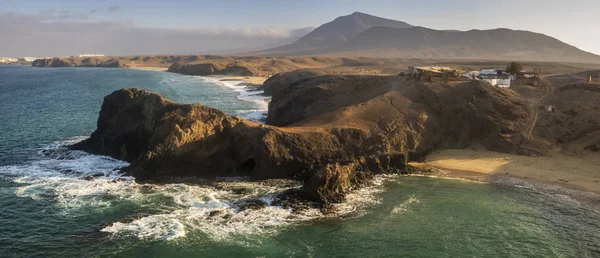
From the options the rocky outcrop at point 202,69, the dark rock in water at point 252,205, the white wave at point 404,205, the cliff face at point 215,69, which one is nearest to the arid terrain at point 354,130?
the dark rock in water at point 252,205

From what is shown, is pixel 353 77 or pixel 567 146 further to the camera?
pixel 353 77

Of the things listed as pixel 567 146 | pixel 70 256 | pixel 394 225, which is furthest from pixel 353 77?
pixel 70 256

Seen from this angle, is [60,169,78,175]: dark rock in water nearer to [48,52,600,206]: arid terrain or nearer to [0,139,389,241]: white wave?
[0,139,389,241]: white wave

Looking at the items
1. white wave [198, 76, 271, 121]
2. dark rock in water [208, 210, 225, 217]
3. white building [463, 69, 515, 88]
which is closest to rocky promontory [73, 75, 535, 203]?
dark rock in water [208, 210, 225, 217]

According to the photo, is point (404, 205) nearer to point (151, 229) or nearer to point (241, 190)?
point (241, 190)

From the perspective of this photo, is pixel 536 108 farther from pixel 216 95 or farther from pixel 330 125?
pixel 216 95
